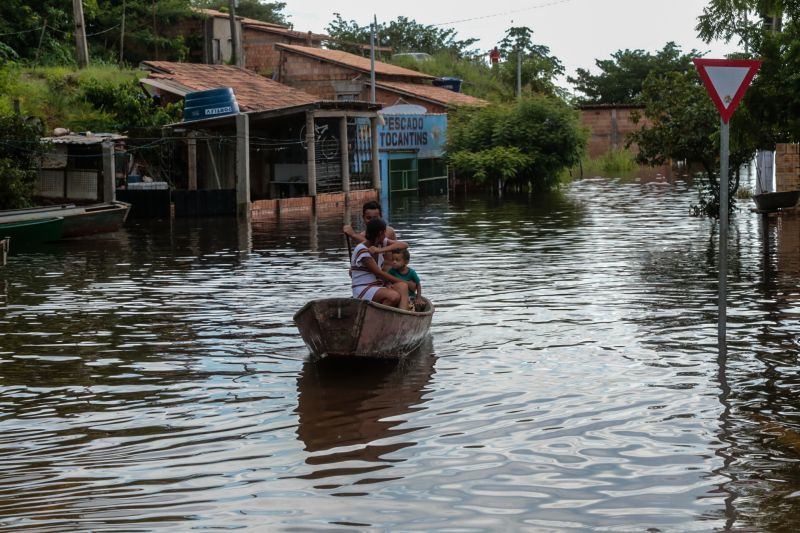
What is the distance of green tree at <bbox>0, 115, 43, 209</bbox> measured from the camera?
96.9ft

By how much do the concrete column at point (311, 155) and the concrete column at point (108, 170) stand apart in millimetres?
9081

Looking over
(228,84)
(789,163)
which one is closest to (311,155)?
(228,84)

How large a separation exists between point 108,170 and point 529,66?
42462 millimetres

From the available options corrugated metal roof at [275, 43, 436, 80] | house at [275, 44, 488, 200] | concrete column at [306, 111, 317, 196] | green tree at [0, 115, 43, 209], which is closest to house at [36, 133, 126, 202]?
green tree at [0, 115, 43, 209]

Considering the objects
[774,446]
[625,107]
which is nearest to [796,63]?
[774,446]

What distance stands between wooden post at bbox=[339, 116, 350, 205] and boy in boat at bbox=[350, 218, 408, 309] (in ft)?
101

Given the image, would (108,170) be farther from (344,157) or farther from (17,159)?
(344,157)

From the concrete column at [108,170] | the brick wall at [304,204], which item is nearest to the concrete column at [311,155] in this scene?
the brick wall at [304,204]

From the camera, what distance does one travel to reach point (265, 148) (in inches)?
1716

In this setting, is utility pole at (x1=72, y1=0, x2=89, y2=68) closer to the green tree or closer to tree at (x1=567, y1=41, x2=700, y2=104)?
the green tree

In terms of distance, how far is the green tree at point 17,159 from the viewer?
29547 mm

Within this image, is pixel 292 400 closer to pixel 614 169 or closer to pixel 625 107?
pixel 614 169

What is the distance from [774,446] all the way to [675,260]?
13362 millimetres

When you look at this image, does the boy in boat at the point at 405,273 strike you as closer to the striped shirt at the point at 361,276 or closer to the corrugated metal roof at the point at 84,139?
the striped shirt at the point at 361,276
